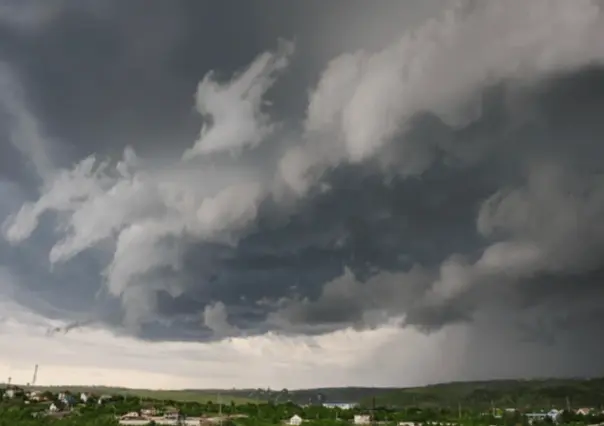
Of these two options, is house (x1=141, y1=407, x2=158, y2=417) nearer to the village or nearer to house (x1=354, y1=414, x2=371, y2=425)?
the village

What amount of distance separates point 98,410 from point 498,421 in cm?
10441

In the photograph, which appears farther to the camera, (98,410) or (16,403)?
(16,403)

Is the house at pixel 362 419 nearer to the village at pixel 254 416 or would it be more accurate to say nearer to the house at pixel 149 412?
the village at pixel 254 416

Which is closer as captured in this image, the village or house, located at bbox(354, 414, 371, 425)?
the village

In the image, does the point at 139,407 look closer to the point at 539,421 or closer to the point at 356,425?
the point at 356,425

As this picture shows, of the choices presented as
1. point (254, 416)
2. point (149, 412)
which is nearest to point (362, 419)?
point (254, 416)

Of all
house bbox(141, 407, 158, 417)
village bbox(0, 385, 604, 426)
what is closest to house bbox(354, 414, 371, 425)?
village bbox(0, 385, 604, 426)

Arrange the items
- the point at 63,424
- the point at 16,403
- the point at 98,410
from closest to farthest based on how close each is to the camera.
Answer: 1. the point at 63,424
2. the point at 98,410
3. the point at 16,403

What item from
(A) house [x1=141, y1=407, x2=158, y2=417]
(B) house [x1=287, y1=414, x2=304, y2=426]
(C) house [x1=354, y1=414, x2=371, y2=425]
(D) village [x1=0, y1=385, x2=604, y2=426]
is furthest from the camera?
(A) house [x1=141, y1=407, x2=158, y2=417]

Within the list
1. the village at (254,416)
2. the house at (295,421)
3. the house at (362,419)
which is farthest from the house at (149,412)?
the house at (362,419)

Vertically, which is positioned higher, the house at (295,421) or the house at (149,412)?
the house at (149,412)

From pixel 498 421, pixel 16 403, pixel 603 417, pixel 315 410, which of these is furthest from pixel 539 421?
pixel 16 403

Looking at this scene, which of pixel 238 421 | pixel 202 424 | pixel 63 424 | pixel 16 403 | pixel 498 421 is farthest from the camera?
pixel 16 403

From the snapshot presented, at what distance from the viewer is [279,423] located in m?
148
